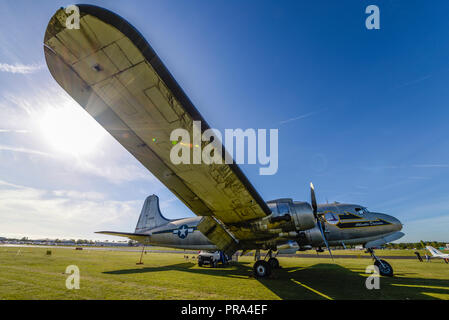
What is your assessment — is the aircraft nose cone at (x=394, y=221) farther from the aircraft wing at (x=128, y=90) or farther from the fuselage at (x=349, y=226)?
the aircraft wing at (x=128, y=90)

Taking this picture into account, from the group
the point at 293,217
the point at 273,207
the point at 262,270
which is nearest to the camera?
the point at 293,217

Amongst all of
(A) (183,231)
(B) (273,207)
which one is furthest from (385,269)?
(A) (183,231)

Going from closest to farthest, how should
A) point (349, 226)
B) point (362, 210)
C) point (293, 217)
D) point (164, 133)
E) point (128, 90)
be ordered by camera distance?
point (128, 90)
point (164, 133)
point (293, 217)
point (349, 226)
point (362, 210)

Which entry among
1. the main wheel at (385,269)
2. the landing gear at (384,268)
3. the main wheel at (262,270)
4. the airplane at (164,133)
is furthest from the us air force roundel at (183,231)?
the main wheel at (385,269)

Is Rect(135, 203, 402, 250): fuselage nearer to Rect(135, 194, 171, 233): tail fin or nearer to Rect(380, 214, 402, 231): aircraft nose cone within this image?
Rect(380, 214, 402, 231): aircraft nose cone

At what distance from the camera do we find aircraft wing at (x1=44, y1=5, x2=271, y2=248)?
11.6ft

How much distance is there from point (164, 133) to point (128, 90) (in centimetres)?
139

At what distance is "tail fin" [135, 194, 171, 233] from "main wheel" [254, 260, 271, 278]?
1239cm

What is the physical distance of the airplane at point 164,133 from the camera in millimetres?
3660

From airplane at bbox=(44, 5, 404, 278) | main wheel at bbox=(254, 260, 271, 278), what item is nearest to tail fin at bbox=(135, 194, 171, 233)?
airplane at bbox=(44, 5, 404, 278)

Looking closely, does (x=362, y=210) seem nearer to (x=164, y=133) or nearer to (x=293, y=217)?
(x=293, y=217)

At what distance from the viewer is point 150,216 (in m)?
20.0

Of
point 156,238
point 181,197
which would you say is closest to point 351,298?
point 181,197
